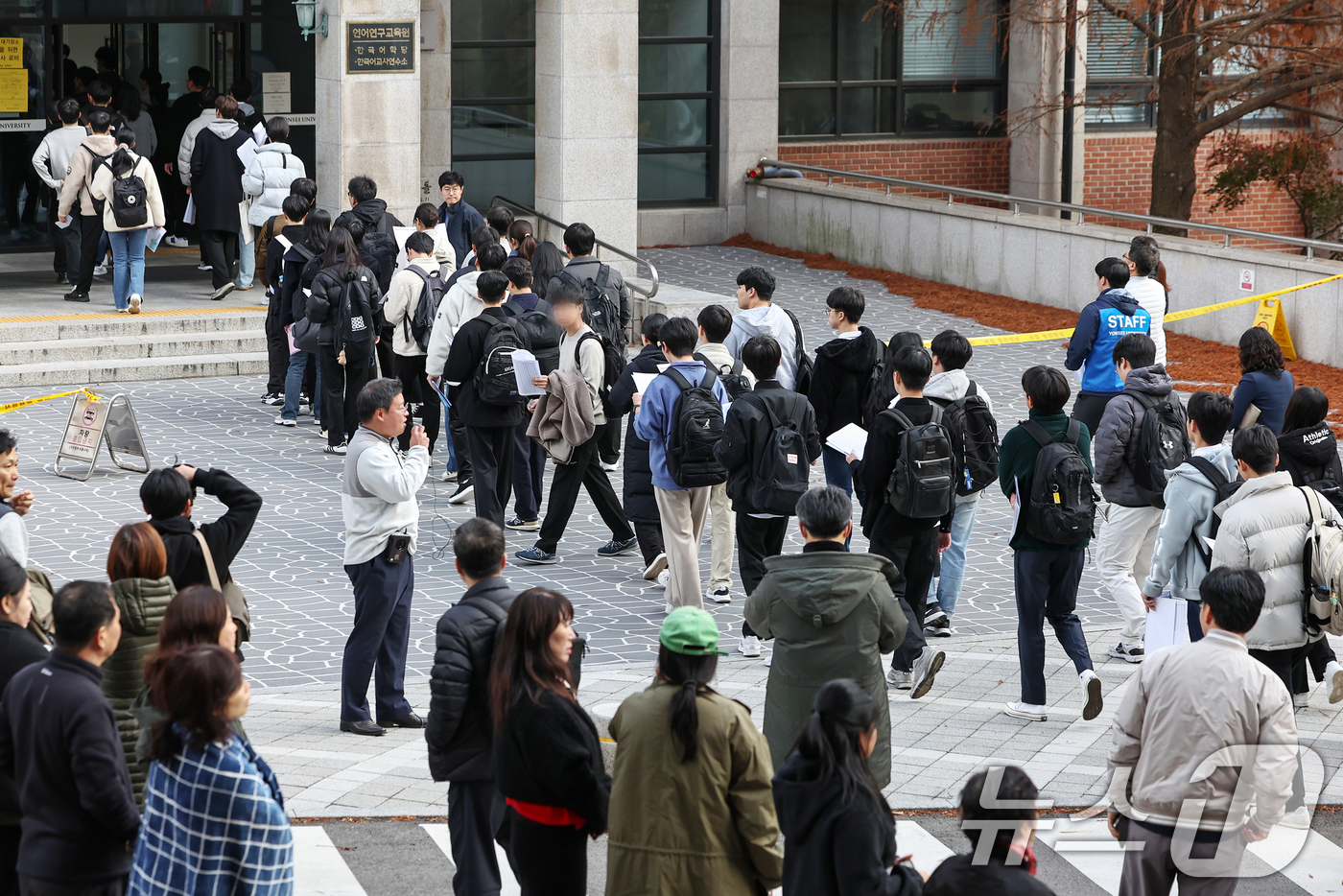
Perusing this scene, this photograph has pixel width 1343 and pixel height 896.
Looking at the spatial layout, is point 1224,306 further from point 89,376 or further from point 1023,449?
point 89,376

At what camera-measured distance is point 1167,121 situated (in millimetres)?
20688

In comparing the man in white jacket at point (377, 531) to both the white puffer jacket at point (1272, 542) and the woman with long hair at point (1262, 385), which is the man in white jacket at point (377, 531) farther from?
the woman with long hair at point (1262, 385)

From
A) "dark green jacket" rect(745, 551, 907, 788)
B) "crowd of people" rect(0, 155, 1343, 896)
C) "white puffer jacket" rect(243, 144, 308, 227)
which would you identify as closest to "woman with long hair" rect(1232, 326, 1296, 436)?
"crowd of people" rect(0, 155, 1343, 896)

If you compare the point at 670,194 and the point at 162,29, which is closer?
the point at 162,29

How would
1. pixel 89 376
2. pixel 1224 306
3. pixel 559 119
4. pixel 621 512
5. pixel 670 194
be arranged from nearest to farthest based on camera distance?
pixel 621 512 < pixel 89 376 < pixel 1224 306 < pixel 559 119 < pixel 670 194

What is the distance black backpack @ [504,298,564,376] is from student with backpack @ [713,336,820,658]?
265 centimetres

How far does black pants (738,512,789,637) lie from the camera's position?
9.05m

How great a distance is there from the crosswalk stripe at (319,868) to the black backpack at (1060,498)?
346 centimetres

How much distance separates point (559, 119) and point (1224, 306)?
23.4 feet

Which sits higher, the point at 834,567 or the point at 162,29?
the point at 162,29

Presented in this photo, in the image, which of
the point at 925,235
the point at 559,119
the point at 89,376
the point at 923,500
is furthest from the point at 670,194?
the point at 923,500

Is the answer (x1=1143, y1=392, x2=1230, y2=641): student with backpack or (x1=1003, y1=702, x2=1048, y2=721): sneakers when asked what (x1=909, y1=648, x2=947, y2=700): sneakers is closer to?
(x1=1003, y1=702, x2=1048, y2=721): sneakers

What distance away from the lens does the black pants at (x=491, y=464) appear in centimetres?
1110

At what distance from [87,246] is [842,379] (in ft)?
32.0
